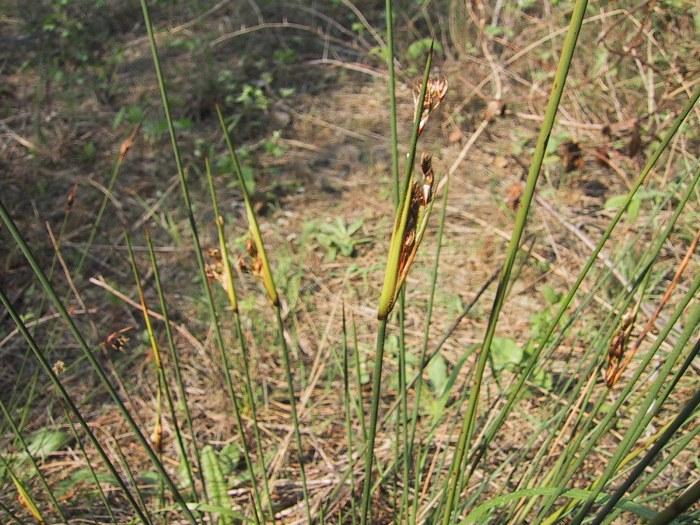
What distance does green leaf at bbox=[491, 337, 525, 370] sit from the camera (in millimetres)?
1211

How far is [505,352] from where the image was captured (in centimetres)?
123

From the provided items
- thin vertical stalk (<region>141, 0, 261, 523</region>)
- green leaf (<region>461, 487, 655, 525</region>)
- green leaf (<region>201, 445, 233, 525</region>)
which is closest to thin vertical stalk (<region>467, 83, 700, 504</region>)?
green leaf (<region>461, 487, 655, 525</region>)

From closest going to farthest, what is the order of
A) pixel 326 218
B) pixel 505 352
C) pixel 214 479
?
pixel 214 479 → pixel 505 352 → pixel 326 218

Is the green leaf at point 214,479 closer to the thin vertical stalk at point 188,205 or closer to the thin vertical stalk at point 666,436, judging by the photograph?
the thin vertical stalk at point 188,205

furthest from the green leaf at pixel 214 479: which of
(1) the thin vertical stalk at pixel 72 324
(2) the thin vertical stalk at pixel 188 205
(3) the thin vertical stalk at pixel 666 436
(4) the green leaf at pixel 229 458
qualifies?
(3) the thin vertical stalk at pixel 666 436

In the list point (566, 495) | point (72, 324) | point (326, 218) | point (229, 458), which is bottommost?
point (229, 458)

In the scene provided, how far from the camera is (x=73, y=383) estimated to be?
1.32 m

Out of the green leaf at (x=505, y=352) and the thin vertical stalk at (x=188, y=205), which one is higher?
the thin vertical stalk at (x=188, y=205)

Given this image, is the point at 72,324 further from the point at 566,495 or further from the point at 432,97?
the point at 566,495

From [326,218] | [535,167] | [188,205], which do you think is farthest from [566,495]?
[326,218]

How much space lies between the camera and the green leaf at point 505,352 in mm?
1211

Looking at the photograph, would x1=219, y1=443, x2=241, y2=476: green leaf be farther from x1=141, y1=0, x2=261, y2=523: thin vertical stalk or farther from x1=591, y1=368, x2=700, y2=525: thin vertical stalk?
x1=591, y1=368, x2=700, y2=525: thin vertical stalk

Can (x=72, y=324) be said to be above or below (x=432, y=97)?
below

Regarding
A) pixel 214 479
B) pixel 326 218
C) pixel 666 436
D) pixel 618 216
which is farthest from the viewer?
pixel 326 218
